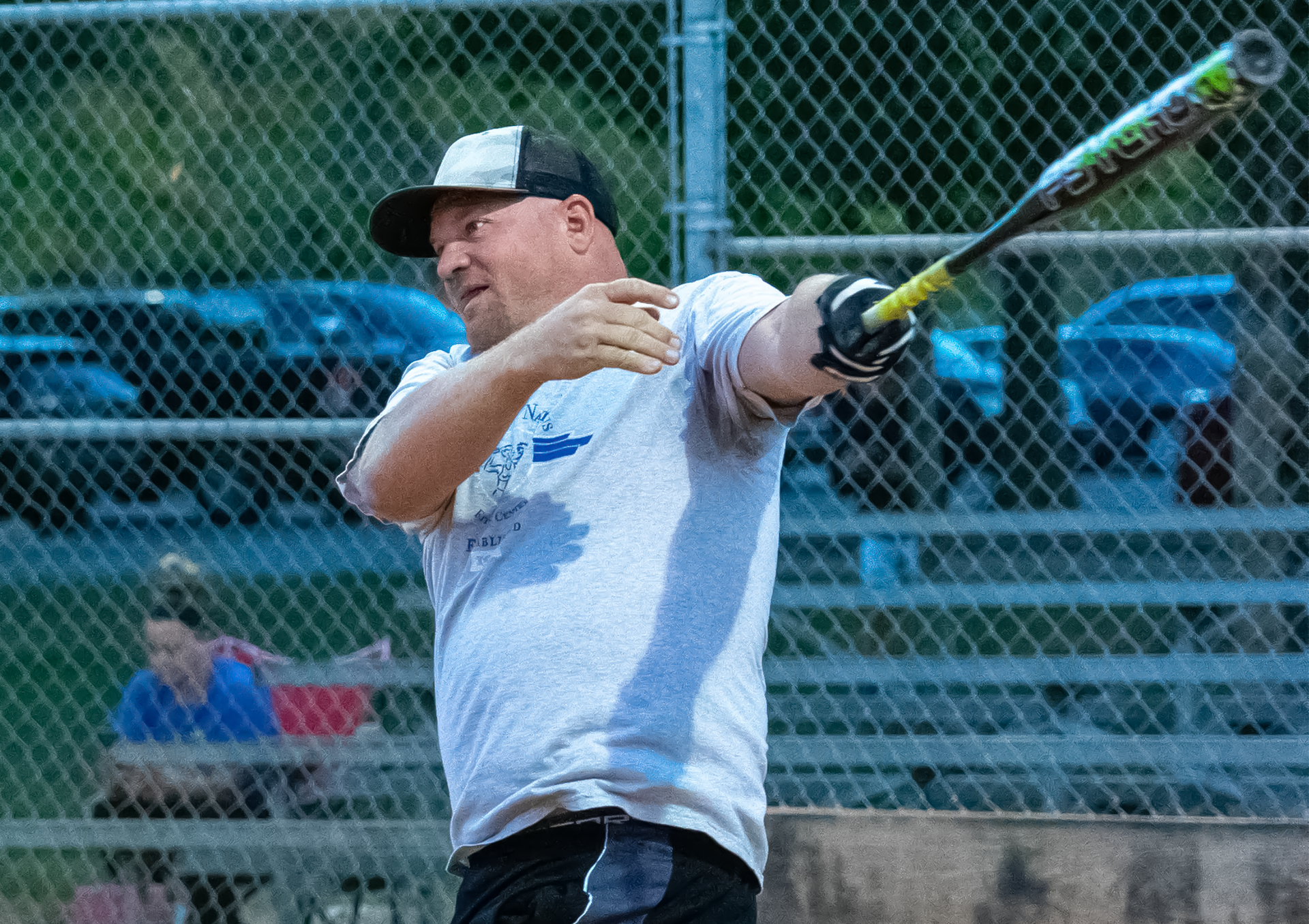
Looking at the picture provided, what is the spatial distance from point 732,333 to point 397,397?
0.51 meters

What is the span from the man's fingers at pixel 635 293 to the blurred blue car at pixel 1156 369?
2613mm

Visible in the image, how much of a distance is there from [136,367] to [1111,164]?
159 inches

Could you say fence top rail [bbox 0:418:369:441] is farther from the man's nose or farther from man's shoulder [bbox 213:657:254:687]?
the man's nose

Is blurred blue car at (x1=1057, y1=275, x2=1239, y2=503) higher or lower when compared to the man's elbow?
lower

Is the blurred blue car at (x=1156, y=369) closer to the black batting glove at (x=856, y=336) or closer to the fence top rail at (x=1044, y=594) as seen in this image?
the fence top rail at (x=1044, y=594)

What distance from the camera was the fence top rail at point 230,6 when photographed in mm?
3564

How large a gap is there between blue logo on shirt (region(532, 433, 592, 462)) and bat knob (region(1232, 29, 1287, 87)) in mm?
938

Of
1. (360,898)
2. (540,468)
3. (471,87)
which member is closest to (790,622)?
(360,898)

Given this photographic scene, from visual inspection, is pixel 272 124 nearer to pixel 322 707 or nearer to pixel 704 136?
pixel 704 136

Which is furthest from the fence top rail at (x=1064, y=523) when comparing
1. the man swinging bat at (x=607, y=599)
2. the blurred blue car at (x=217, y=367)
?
→ the man swinging bat at (x=607, y=599)

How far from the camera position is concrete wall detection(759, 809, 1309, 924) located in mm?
3195

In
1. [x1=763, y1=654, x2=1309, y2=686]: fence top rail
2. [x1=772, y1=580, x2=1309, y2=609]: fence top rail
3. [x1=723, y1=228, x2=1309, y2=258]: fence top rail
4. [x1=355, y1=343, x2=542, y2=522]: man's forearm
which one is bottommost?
[x1=763, y1=654, x2=1309, y2=686]: fence top rail

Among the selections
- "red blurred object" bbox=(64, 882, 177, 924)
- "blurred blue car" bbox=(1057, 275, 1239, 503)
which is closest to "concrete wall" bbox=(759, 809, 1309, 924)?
"blurred blue car" bbox=(1057, 275, 1239, 503)

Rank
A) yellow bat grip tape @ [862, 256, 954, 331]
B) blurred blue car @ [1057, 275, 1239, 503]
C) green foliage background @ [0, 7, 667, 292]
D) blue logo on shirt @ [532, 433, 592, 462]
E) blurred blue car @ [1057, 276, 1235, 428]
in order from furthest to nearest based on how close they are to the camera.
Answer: green foliage background @ [0, 7, 667, 292]
blurred blue car @ [1057, 276, 1235, 428]
blurred blue car @ [1057, 275, 1239, 503]
blue logo on shirt @ [532, 433, 592, 462]
yellow bat grip tape @ [862, 256, 954, 331]
